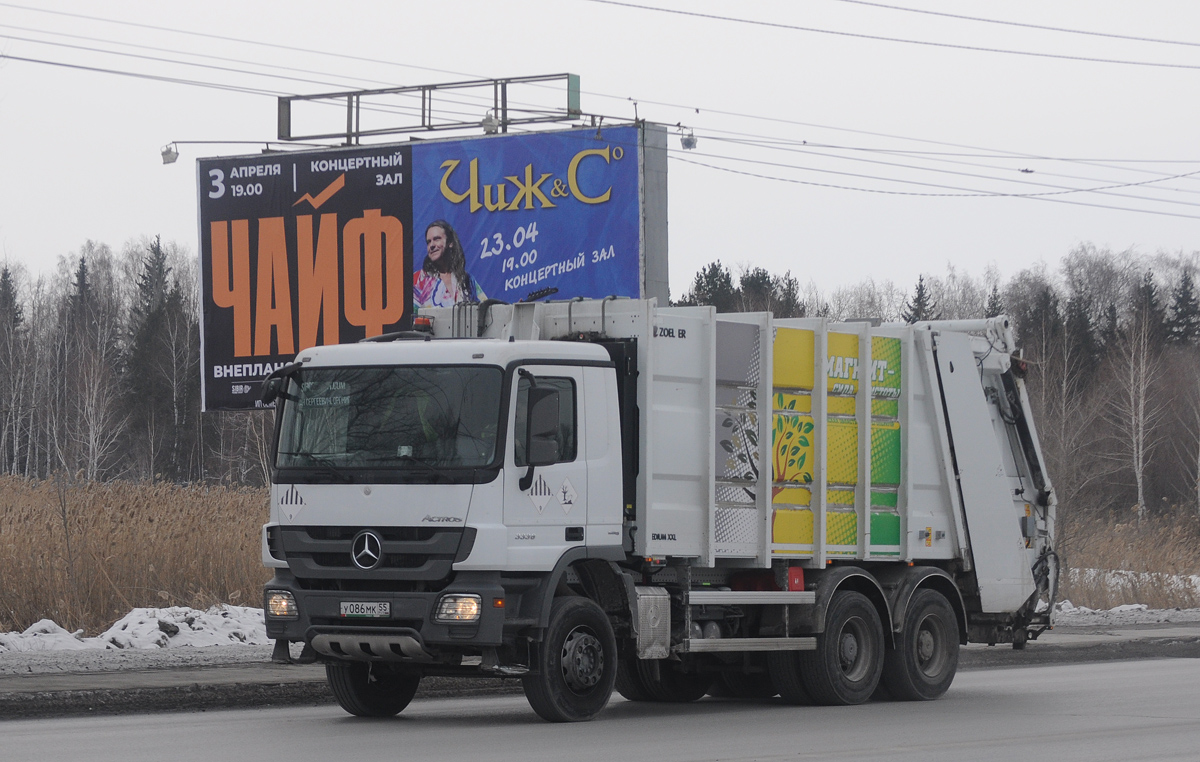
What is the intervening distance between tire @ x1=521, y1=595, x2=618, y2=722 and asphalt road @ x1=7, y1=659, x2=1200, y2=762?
0.18 m

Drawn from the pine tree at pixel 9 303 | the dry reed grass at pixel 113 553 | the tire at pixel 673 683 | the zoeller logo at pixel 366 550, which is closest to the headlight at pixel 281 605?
the zoeller logo at pixel 366 550

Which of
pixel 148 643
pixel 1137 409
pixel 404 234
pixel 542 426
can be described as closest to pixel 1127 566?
pixel 404 234

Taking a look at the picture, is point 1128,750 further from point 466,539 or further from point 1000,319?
point 1000,319

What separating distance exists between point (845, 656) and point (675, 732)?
9.75ft

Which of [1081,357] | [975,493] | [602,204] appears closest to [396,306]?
[602,204]

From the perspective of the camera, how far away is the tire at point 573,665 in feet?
37.9

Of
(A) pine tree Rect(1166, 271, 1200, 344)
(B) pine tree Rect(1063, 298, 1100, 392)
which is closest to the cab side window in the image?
(B) pine tree Rect(1063, 298, 1100, 392)

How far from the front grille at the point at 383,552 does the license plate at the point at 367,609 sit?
19cm

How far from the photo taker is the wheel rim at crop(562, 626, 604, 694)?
38.4 feet

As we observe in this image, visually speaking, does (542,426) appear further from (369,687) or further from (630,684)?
(630,684)

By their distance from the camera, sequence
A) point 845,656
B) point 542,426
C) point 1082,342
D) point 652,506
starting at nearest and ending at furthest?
point 542,426 → point 652,506 → point 845,656 → point 1082,342

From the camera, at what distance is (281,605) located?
38.7 ft

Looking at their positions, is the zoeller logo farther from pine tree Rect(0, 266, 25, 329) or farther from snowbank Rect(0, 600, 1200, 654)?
pine tree Rect(0, 266, 25, 329)

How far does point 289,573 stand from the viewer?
39.1 feet
